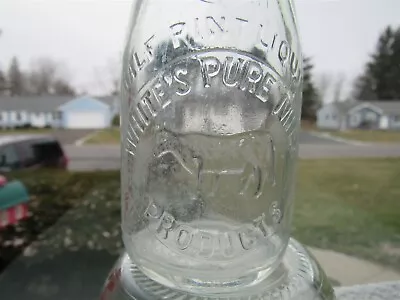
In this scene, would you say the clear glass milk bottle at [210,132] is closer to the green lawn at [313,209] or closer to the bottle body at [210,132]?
the bottle body at [210,132]

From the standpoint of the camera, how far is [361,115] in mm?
865

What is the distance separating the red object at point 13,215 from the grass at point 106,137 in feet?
0.54

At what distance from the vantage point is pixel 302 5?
711mm

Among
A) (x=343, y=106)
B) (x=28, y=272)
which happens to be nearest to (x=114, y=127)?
(x=28, y=272)

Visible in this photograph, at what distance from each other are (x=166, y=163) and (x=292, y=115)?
9 cm

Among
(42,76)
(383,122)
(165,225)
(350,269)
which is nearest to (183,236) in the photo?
(165,225)

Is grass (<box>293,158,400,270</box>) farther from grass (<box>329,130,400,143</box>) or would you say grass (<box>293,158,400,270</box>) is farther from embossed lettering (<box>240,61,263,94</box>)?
embossed lettering (<box>240,61,263,94</box>)

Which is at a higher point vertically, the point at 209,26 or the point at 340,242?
the point at 209,26

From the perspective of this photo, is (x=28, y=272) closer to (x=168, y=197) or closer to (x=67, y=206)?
(x=67, y=206)

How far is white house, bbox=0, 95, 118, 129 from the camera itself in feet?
2.53

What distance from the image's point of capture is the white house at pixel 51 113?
0.77 meters

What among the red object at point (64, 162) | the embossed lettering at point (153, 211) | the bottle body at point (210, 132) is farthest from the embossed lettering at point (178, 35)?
the red object at point (64, 162)

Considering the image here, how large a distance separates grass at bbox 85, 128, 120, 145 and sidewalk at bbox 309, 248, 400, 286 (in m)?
0.38

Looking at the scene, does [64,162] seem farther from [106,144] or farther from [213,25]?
[213,25]
